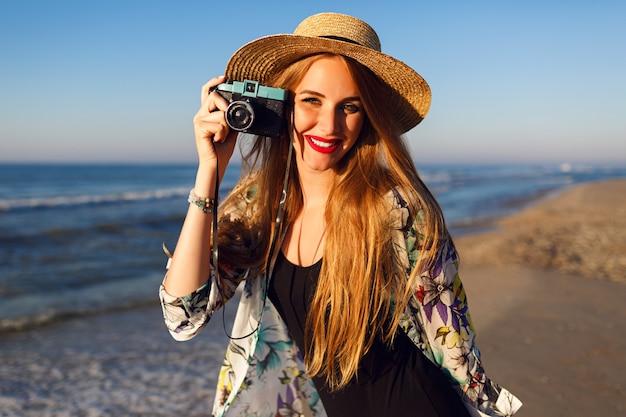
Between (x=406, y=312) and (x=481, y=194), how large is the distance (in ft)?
69.5

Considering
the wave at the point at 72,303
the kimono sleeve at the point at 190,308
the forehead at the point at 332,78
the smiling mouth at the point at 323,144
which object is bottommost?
the wave at the point at 72,303

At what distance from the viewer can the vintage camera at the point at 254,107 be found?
170 centimetres

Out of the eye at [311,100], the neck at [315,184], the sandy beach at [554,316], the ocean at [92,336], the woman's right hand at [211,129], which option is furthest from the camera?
the ocean at [92,336]

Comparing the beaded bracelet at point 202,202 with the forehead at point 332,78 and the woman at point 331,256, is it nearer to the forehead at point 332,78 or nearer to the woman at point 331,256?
the woman at point 331,256

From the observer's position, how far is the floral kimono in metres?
1.62

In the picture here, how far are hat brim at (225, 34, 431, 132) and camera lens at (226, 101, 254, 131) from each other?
28 centimetres

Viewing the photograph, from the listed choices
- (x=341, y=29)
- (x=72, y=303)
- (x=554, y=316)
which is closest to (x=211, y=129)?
(x=341, y=29)

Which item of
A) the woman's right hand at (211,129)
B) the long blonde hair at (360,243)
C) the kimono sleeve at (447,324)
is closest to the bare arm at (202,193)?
the woman's right hand at (211,129)

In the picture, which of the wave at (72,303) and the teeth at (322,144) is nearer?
the teeth at (322,144)

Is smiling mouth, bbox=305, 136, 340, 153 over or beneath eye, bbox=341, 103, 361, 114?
beneath

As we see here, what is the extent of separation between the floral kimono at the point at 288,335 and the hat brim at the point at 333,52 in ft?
1.55

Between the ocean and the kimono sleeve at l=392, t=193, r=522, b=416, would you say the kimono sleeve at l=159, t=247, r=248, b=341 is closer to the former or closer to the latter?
the kimono sleeve at l=392, t=193, r=522, b=416

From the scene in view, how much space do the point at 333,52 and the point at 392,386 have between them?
112cm

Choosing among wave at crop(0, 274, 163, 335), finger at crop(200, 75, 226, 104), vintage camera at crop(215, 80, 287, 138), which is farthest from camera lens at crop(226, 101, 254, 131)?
wave at crop(0, 274, 163, 335)
